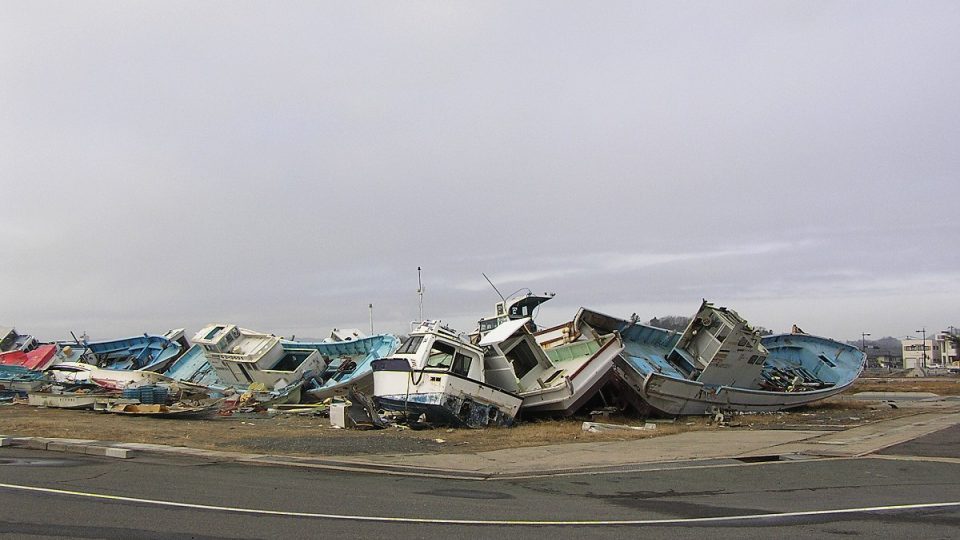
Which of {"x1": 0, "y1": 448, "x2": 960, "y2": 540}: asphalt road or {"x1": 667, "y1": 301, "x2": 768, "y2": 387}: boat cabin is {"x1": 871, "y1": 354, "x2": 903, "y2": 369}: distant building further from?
{"x1": 0, "y1": 448, "x2": 960, "y2": 540}: asphalt road

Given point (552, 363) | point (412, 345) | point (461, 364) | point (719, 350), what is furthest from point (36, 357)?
point (719, 350)

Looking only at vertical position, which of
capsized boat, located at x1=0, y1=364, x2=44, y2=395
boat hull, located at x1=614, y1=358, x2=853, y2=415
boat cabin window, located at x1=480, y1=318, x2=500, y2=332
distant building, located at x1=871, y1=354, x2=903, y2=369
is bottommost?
distant building, located at x1=871, y1=354, x2=903, y2=369

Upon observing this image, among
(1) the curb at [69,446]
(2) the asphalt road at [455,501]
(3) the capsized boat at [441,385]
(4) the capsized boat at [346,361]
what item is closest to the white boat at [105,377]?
(4) the capsized boat at [346,361]

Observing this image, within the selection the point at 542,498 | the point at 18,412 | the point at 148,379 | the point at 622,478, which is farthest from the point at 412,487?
the point at 148,379

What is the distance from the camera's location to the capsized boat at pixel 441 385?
71.9 ft

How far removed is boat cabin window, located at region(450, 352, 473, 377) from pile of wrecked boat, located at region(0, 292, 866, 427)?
0.04 metres

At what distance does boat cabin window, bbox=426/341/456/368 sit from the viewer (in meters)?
23.5

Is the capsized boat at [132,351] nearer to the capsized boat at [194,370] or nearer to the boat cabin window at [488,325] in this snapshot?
the capsized boat at [194,370]

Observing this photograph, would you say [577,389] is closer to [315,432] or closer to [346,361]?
[315,432]

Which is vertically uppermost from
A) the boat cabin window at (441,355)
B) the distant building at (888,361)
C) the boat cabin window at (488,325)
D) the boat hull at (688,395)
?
the boat cabin window at (488,325)

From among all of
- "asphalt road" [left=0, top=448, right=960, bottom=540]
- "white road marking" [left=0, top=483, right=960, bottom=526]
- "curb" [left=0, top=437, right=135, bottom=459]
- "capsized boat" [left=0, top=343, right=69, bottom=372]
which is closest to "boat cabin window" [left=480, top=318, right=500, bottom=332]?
"curb" [left=0, top=437, right=135, bottom=459]

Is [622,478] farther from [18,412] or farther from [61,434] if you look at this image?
[18,412]

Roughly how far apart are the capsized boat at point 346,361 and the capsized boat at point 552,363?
7.12 m

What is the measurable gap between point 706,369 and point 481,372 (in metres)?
Result: 10.1
